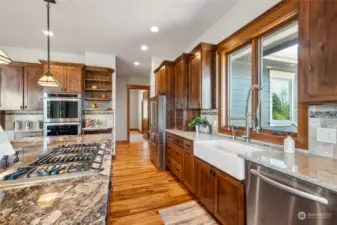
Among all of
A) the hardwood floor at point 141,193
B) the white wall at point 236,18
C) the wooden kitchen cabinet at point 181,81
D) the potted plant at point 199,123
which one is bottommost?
the hardwood floor at point 141,193

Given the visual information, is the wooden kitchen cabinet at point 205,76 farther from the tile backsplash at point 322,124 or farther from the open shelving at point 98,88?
the open shelving at point 98,88

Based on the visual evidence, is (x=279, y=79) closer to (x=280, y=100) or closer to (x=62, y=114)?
(x=280, y=100)

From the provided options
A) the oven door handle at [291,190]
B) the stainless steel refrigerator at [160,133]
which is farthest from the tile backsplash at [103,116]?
the oven door handle at [291,190]

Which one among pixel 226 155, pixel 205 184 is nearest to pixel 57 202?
pixel 226 155

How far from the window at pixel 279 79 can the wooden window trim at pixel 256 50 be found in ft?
0.29

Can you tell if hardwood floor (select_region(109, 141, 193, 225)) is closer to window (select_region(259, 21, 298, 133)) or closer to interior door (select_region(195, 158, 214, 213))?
interior door (select_region(195, 158, 214, 213))

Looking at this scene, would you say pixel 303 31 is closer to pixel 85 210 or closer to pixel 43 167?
pixel 85 210

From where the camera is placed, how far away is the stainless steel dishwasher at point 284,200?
0.90 m

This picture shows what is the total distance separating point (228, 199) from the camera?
161cm

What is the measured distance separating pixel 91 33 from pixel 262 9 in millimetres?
3018

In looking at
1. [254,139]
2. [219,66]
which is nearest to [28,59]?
[219,66]

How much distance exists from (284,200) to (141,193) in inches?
80.3

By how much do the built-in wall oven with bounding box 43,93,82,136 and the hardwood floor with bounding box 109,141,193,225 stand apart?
1418 mm

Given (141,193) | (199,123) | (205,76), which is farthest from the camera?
(199,123)
